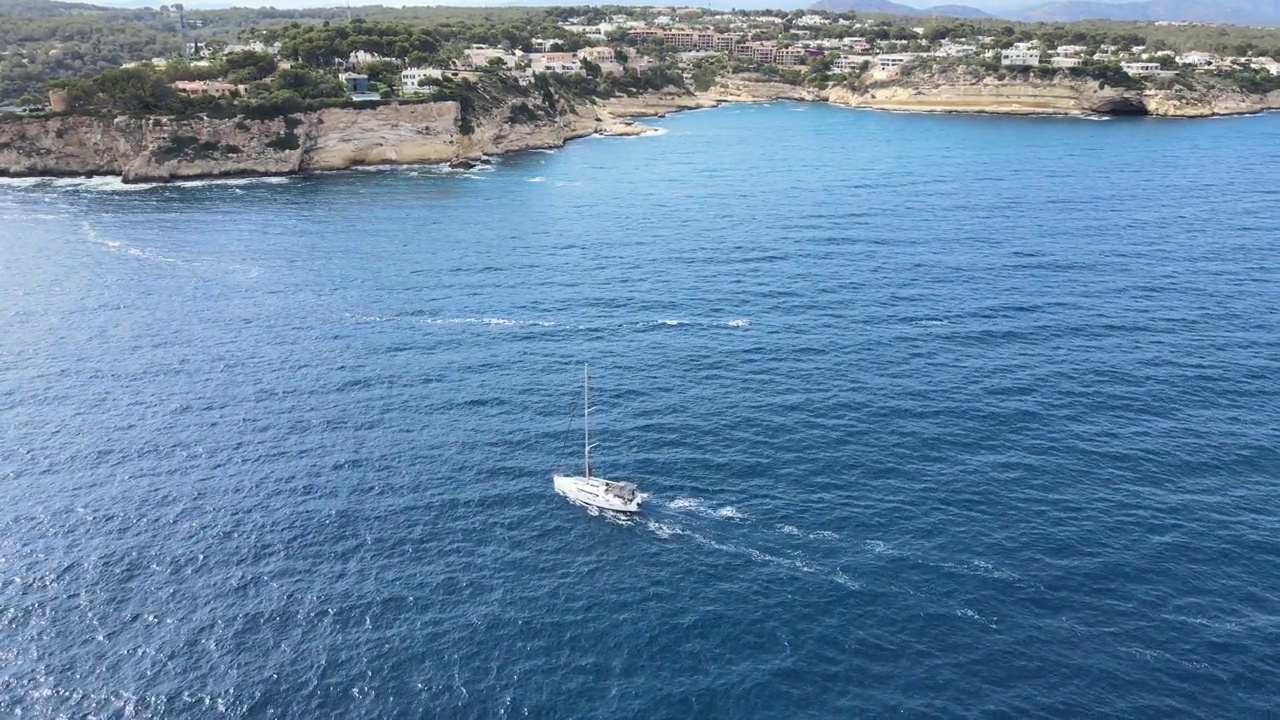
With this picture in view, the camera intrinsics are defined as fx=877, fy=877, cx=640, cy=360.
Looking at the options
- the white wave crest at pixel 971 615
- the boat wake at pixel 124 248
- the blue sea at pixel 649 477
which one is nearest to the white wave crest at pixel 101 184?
the boat wake at pixel 124 248

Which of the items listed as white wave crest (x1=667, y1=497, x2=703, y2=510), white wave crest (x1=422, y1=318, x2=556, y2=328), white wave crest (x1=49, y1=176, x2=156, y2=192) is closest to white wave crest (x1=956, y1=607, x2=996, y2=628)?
white wave crest (x1=667, y1=497, x2=703, y2=510)

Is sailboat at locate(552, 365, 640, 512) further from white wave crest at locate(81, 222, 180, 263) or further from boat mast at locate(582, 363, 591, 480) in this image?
white wave crest at locate(81, 222, 180, 263)

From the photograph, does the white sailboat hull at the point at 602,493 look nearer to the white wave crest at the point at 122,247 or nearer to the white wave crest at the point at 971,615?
the white wave crest at the point at 971,615

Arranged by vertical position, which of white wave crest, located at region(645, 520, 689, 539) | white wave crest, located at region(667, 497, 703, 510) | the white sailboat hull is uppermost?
the white sailboat hull

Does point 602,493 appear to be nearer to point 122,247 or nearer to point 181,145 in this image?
point 122,247

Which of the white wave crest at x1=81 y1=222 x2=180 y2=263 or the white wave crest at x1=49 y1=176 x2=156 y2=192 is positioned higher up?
the white wave crest at x1=49 y1=176 x2=156 y2=192

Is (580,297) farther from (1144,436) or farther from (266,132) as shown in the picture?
(266,132)
